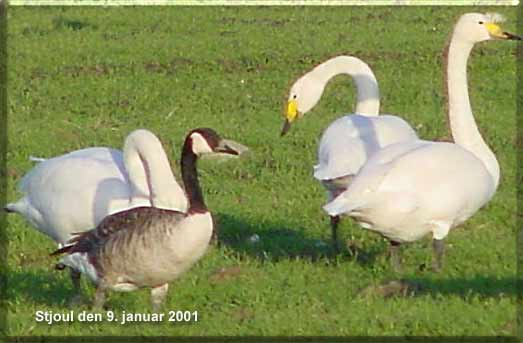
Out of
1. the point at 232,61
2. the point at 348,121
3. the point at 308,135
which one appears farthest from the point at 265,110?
the point at 348,121

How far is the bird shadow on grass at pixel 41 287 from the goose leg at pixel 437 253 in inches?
78.0

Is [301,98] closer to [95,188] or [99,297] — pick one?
[95,188]

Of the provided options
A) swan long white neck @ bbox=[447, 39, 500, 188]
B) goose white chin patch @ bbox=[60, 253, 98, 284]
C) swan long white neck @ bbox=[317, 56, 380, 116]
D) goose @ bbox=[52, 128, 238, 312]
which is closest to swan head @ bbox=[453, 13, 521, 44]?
swan long white neck @ bbox=[447, 39, 500, 188]

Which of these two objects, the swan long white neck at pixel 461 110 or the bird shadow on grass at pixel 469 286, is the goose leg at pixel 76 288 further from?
the swan long white neck at pixel 461 110

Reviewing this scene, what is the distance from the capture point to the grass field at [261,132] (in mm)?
7398

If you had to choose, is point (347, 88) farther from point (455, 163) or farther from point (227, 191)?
point (455, 163)

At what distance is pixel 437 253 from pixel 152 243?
1.89 metres

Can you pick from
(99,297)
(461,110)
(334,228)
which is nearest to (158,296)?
(99,297)

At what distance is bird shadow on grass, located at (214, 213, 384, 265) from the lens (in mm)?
8734

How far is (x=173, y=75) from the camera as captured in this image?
1664cm

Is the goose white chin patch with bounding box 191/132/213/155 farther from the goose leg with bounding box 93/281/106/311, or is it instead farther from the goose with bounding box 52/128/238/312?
the goose leg with bounding box 93/281/106/311

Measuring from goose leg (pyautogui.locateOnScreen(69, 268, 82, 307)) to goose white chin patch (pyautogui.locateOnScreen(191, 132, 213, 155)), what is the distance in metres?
1.01

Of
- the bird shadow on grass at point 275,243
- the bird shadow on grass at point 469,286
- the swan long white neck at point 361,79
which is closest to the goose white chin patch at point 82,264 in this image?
the bird shadow on grass at point 275,243
